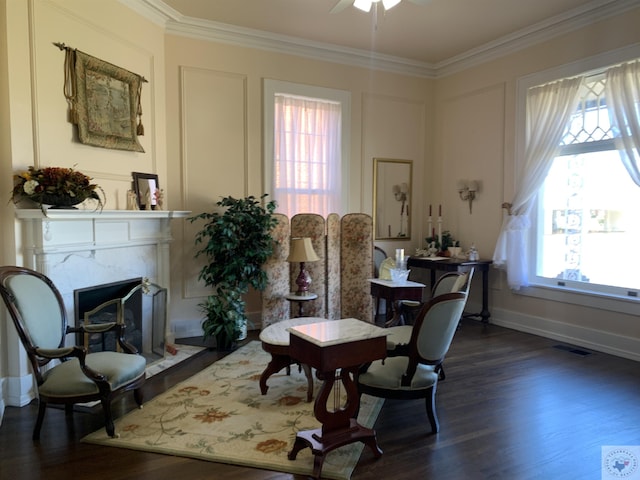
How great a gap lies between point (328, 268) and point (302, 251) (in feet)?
2.41

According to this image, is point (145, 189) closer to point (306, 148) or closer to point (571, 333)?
point (306, 148)

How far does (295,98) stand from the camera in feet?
18.3

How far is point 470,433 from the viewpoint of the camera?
2.86 m

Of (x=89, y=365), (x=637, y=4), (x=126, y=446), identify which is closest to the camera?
(x=126, y=446)

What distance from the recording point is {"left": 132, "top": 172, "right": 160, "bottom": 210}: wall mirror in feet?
14.2

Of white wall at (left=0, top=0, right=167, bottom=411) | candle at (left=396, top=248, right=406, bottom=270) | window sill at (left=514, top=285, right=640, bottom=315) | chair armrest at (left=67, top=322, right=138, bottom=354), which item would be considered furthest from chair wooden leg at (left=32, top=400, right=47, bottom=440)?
window sill at (left=514, top=285, right=640, bottom=315)

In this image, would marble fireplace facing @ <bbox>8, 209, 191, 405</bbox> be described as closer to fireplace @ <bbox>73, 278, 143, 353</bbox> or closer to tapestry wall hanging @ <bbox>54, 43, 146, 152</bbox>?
fireplace @ <bbox>73, 278, 143, 353</bbox>

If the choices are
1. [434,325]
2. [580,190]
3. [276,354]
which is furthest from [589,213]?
[276,354]

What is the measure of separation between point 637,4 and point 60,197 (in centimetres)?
540

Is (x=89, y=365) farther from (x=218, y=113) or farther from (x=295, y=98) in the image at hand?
(x=295, y=98)

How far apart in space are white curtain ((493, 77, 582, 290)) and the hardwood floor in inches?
58.5

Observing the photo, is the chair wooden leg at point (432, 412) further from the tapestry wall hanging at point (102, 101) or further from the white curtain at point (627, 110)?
the tapestry wall hanging at point (102, 101)

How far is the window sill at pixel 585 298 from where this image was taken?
4316 millimetres

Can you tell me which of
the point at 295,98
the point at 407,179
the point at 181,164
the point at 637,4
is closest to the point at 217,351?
the point at 181,164
